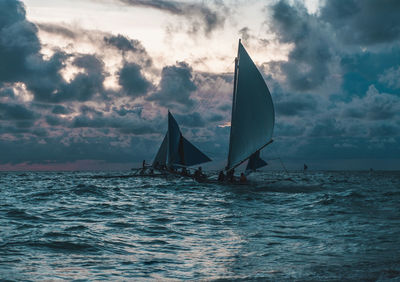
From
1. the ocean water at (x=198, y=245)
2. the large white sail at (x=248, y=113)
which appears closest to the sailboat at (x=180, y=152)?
the large white sail at (x=248, y=113)

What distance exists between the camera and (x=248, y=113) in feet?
119

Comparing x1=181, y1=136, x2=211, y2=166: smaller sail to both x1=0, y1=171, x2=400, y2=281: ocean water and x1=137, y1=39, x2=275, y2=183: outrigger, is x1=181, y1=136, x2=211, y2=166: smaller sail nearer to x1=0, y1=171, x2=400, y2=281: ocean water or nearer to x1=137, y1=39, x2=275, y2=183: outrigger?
x1=137, y1=39, x2=275, y2=183: outrigger

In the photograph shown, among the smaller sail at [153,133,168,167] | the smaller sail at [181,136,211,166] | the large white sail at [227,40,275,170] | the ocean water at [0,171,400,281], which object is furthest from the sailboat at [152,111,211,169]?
the ocean water at [0,171,400,281]

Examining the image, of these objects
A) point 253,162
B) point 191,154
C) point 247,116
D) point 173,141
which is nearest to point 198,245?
point 247,116

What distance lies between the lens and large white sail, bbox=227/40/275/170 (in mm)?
36094

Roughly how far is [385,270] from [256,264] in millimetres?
2578

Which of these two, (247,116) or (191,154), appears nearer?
(247,116)

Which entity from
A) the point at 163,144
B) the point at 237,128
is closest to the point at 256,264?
the point at 237,128

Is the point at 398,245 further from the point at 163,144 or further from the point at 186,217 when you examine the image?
the point at 163,144

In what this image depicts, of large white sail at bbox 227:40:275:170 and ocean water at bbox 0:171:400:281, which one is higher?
large white sail at bbox 227:40:275:170

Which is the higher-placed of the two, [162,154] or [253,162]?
[162,154]

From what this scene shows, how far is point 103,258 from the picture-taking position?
9.04 meters

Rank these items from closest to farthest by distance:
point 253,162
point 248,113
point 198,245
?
point 198,245
point 248,113
point 253,162

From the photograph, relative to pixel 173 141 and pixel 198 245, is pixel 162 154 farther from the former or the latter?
pixel 198 245
